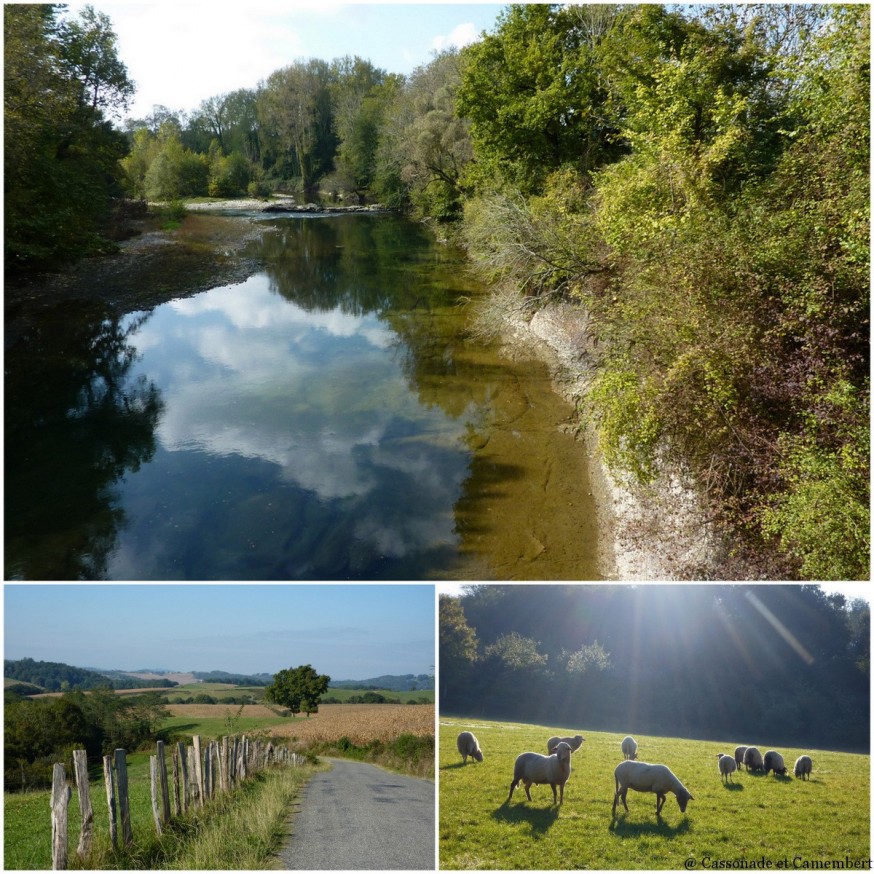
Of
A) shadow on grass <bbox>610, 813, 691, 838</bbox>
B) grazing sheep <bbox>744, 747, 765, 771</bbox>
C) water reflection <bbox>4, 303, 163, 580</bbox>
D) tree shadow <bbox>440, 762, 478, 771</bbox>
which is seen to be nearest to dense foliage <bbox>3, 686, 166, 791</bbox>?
water reflection <bbox>4, 303, 163, 580</bbox>

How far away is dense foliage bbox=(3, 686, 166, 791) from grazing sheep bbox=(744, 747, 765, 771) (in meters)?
6.33

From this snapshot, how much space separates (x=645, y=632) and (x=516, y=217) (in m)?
11.1

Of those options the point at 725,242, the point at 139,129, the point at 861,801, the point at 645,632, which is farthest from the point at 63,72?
the point at 139,129

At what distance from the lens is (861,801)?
5.57 m

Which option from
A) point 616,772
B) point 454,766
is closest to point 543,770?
point 616,772

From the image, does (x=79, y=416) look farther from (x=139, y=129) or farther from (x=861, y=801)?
(x=139, y=129)

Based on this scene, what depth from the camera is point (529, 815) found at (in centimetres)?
555

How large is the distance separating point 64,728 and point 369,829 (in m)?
3.45

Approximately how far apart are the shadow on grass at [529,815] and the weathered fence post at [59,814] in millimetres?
3252

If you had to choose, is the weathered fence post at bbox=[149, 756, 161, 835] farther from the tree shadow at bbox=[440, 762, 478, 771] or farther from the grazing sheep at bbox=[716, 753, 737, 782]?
the grazing sheep at bbox=[716, 753, 737, 782]

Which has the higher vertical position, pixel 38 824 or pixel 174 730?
pixel 38 824

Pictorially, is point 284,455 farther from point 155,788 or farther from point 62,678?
point 155,788

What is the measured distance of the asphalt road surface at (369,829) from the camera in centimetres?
548

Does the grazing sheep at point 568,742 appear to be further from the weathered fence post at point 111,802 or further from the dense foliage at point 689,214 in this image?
the weathered fence post at point 111,802
